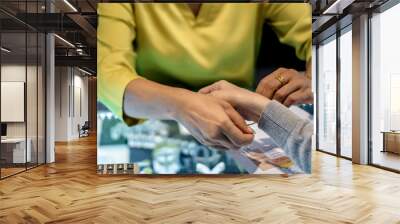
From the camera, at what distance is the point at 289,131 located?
685cm

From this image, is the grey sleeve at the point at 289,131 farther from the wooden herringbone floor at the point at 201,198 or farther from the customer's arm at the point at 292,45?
the wooden herringbone floor at the point at 201,198

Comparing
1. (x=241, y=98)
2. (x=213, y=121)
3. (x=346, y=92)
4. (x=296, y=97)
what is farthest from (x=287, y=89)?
(x=346, y=92)

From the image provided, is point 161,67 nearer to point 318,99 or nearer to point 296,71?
point 296,71

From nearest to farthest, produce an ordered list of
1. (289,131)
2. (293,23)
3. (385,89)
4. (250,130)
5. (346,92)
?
(250,130) → (289,131) → (293,23) → (385,89) → (346,92)

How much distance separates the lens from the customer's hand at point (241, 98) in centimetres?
676

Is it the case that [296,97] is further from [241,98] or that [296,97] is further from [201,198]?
[201,198]

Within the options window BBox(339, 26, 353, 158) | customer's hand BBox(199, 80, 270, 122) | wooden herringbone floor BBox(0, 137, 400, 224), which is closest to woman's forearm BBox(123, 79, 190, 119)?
customer's hand BBox(199, 80, 270, 122)

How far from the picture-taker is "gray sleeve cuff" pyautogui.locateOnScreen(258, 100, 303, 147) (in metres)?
6.76

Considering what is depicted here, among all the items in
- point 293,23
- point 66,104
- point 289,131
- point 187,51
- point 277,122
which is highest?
point 293,23

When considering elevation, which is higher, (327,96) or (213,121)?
(327,96)

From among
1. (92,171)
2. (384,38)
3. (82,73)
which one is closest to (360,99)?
(384,38)

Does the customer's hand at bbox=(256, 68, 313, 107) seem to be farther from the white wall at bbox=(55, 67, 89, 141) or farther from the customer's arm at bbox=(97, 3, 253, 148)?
the white wall at bbox=(55, 67, 89, 141)

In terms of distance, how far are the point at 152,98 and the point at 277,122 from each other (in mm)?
2171

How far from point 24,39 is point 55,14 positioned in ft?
2.98
